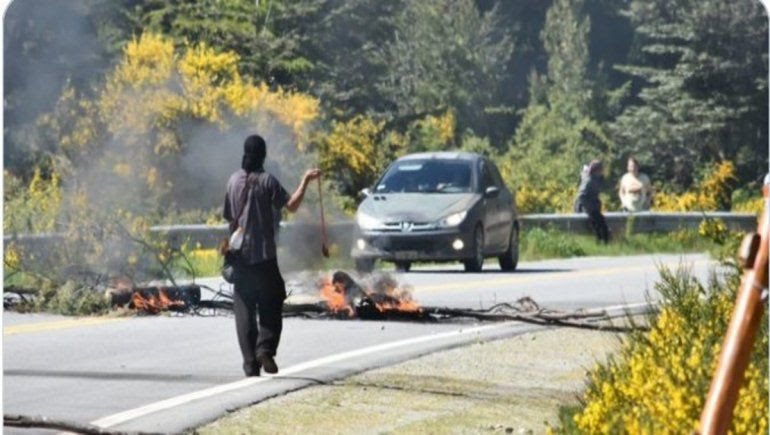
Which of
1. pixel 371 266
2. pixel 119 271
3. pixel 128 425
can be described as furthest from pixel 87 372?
pixel 371 266

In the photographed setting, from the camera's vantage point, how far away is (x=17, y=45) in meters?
47.8

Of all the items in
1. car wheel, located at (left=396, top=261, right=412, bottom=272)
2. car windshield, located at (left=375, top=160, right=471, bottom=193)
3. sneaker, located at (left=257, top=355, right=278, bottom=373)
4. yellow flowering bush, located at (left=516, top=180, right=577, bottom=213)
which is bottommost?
car wheel, located at (left=396, top=261, right=412, bottom=272)

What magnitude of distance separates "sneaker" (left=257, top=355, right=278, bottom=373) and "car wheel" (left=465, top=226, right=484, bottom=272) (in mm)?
14968

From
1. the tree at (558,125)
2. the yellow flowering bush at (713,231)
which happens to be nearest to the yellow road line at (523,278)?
the yellow flowering bush at (713,231)

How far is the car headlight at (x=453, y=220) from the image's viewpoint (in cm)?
2858

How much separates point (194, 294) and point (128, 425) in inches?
356

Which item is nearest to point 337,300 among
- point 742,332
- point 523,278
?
point 523,278

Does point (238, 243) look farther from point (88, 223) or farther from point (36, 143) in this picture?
point (36, 143)

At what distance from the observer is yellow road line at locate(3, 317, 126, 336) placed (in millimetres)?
18219

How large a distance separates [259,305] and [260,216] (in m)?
0.57

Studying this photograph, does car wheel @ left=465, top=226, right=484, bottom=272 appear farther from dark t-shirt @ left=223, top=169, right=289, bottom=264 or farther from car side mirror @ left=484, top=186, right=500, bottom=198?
dark t-shirt @ left=223, top=169, right=289, bottom=264

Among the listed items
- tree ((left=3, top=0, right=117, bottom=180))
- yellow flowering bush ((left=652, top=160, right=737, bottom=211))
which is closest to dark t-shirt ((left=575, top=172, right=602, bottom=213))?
yellow flowering bush ((left=652, top=160, right=737, bottom=211))

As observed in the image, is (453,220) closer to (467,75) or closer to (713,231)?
(713,231)

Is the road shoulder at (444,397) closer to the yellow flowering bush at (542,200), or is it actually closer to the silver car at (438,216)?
the silver car at (438,216)
